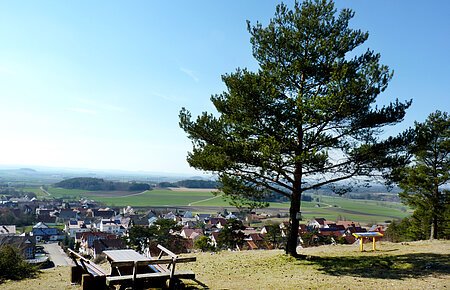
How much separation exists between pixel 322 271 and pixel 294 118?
15.7ft

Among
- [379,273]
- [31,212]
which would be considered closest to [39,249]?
[31,212]

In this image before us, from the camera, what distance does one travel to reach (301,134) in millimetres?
12656

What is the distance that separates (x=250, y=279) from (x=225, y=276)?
882 millimetres

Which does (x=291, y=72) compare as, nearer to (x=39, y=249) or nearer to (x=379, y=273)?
(x=379, y=273)

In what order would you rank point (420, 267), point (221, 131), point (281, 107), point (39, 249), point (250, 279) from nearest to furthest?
point (250, 279), point (420, 267), point (281, 107), point (221, 131), point (39, 249)

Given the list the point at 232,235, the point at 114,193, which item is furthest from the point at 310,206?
the point at 232,235

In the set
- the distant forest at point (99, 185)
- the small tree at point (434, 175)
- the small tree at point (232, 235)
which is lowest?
the distant forest at point (99, 185)

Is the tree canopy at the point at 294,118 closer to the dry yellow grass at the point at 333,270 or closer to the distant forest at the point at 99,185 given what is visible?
the dry yellow grass at the point at 333,270

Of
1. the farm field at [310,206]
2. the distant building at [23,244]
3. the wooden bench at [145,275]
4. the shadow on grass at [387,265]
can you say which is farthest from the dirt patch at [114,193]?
the wooden bench at [145,275]

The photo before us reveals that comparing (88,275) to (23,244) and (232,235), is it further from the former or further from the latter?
(23,244)

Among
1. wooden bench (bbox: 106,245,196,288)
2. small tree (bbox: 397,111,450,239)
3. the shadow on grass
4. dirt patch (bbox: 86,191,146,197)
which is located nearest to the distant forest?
dirt patch (bbox: 86,191,146,197)

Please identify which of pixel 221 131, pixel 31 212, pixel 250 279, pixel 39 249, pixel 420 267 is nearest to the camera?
→ pixel 250 279

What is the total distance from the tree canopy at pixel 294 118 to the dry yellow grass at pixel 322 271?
1.81m

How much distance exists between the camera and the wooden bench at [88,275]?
23.7 feet
